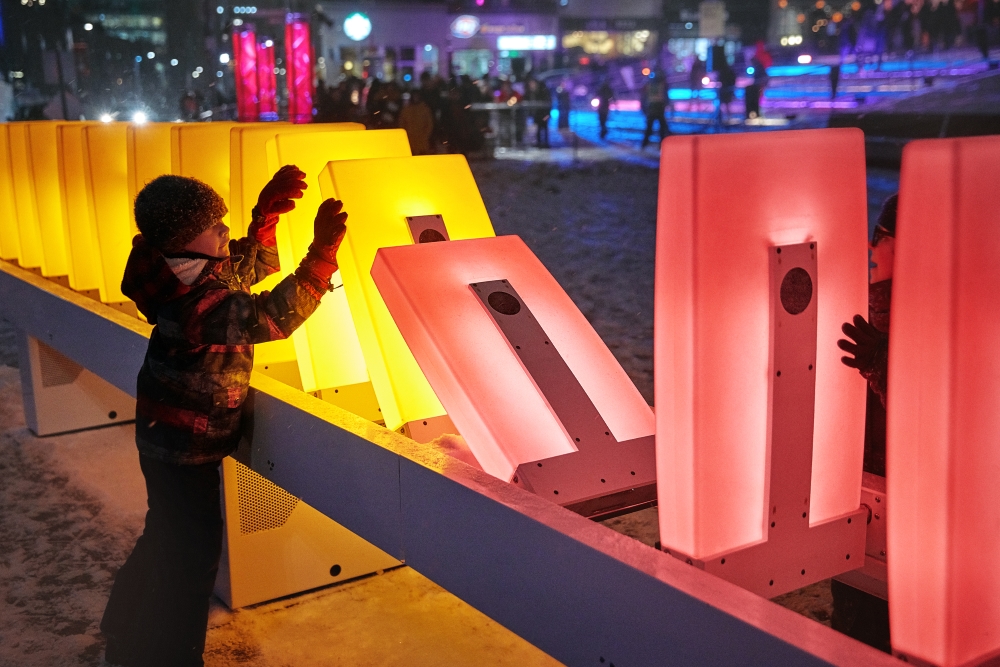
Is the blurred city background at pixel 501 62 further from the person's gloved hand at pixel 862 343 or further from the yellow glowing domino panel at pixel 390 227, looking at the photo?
the person's gloved hand at pixel 862 343

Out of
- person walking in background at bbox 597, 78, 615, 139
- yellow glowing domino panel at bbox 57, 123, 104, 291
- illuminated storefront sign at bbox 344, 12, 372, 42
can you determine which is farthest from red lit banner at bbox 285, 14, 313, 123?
yellow glowing domino panel at bbox 57, 123, 104, 291

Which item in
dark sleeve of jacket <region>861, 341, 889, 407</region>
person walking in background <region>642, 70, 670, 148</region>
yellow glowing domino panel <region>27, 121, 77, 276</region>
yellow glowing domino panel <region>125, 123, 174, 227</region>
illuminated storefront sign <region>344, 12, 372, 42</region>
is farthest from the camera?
illuminated storefront sign <region>344, 12, 372, 42</region>

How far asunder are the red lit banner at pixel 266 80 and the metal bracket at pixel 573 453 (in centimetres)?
1942

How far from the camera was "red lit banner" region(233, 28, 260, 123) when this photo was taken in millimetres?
19906

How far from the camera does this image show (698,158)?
1.60m

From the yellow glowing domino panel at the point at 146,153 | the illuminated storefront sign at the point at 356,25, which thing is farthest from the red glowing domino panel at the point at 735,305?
the illuminated storefront sign at the point at 356,25

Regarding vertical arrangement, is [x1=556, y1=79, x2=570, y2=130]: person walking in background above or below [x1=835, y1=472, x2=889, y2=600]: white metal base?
above

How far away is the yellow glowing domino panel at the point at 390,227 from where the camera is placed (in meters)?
2.51

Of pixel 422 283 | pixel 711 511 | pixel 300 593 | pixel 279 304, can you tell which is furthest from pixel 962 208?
pixel 300 593

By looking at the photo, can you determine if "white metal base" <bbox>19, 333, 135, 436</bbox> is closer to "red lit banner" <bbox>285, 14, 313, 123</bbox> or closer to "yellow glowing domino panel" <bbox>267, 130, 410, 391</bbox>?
"yellow glowing domino panel" <bbox>267, 130, 410, 391</bbox>

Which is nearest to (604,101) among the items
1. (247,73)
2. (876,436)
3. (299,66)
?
(299,66)

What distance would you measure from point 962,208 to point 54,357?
13.8 ft

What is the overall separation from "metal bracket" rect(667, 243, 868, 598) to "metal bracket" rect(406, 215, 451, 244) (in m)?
1.21

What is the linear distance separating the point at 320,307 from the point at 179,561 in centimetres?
84
